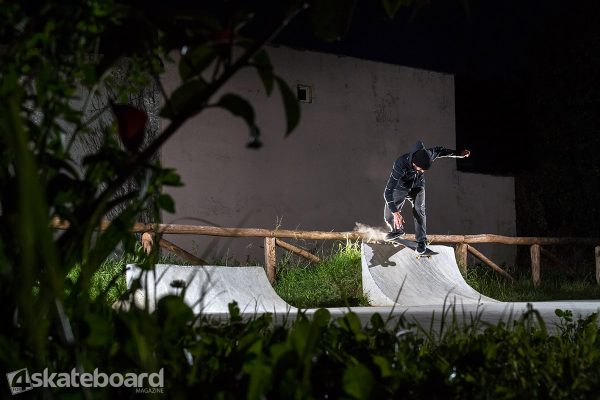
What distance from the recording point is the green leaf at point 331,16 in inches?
65.8

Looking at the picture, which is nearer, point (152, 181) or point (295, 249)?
point (152, 181)

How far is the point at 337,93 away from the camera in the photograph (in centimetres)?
1619

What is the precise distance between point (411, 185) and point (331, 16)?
9005 millimetres

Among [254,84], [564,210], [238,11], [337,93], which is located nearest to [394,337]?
[238,11]

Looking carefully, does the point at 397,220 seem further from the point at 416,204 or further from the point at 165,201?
the point at 165,201

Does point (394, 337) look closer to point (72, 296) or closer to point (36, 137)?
point (72, 296)

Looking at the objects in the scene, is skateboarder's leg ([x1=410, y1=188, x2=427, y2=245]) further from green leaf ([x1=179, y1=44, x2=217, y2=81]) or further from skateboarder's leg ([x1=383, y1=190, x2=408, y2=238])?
green leaf ([x1=179, y1=44, x2=217, y2=81])

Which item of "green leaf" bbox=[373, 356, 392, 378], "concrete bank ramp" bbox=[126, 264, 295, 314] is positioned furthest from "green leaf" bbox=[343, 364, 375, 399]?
"concrete bank ramp" bbox=[126, 264, 295, 314]

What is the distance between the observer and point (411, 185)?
10.6 m

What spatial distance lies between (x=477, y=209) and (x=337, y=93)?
14.8 feet

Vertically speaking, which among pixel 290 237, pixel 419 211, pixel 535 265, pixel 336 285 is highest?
pixel 419 211

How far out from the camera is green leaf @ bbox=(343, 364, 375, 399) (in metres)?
1.76

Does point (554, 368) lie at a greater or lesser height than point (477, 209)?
lesser

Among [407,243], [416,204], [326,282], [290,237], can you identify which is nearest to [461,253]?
[407,243]
